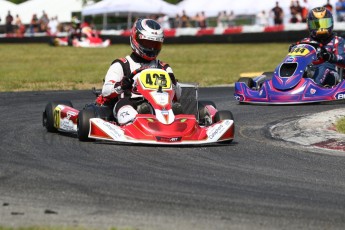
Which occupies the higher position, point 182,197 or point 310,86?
point 182,197

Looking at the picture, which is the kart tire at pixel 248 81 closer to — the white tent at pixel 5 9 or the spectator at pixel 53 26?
the spectator at pixel 53 26

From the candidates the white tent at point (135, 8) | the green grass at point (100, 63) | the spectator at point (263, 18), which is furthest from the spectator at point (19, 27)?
the spectator at point (263, 18)

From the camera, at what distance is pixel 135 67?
408 inches

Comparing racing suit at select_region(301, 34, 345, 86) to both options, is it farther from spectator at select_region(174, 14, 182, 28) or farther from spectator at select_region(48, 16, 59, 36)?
spectator at select_region(48, 16, 59, 36)

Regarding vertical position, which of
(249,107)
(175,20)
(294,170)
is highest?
(294,170)

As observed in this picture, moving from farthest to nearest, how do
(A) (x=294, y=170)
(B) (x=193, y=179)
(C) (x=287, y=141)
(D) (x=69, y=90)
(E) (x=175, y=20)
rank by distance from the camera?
1. (E) (x=175, y=20)
2. (D) (x=69, y=90)
3. (C) (x=287, y=141)
4. (A) (x=294, y=170)
5. (B) (x=193, y=179)

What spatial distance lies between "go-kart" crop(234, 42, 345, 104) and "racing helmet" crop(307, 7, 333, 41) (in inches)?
25.1

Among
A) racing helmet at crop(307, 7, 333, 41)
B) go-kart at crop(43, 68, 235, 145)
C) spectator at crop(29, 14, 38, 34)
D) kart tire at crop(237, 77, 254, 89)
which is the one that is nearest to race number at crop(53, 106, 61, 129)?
go-kart at crop(43, 68, 235, 145)

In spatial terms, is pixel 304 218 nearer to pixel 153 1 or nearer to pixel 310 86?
pixel 310 86

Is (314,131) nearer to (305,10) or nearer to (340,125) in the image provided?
(340,125)

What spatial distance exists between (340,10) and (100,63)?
→ 8.83 meters

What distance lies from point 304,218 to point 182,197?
96cm

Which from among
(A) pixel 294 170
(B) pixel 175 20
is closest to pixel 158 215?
(A) pixel 294 170

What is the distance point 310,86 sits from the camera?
48.0ft
